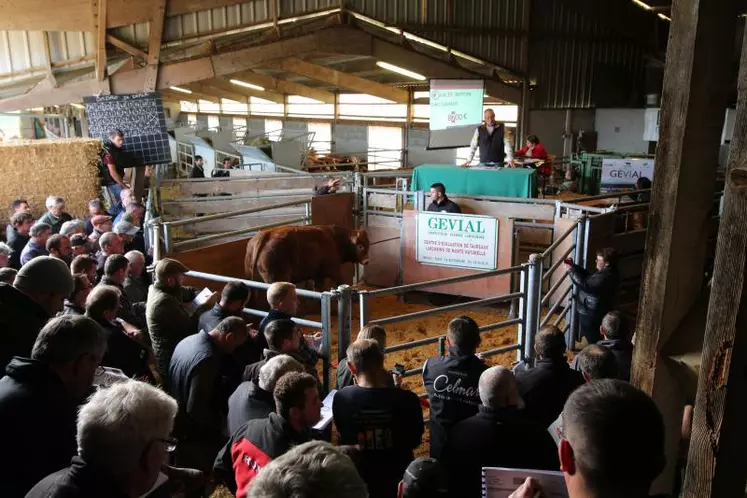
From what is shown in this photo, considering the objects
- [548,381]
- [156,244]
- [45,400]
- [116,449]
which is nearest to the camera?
[116,449]

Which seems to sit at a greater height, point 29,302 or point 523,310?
point 29,302

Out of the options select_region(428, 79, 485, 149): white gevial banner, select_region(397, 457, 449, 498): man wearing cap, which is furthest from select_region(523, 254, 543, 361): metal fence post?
select_region(428, 79, 485, 149): white gevial banner

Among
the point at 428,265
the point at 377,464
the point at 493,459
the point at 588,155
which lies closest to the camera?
the point at 493,459

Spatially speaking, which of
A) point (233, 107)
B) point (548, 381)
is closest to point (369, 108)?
point (233, 107)

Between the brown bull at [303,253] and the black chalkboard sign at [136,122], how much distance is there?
9.42ft

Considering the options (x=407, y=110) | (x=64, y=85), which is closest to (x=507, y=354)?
(x=64, y=85)

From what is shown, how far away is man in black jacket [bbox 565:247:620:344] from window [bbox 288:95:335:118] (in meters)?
20.3

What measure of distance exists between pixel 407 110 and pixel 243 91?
818cm

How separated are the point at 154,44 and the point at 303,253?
5255 mm

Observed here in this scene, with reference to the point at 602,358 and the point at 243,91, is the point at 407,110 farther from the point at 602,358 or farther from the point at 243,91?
the point at 602,358

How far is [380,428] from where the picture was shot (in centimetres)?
291

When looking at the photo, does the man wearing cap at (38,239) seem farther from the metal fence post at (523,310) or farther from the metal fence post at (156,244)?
the metal fence post at (523,310)

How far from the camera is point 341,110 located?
83.1ft

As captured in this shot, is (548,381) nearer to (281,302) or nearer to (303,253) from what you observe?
(281,302)
